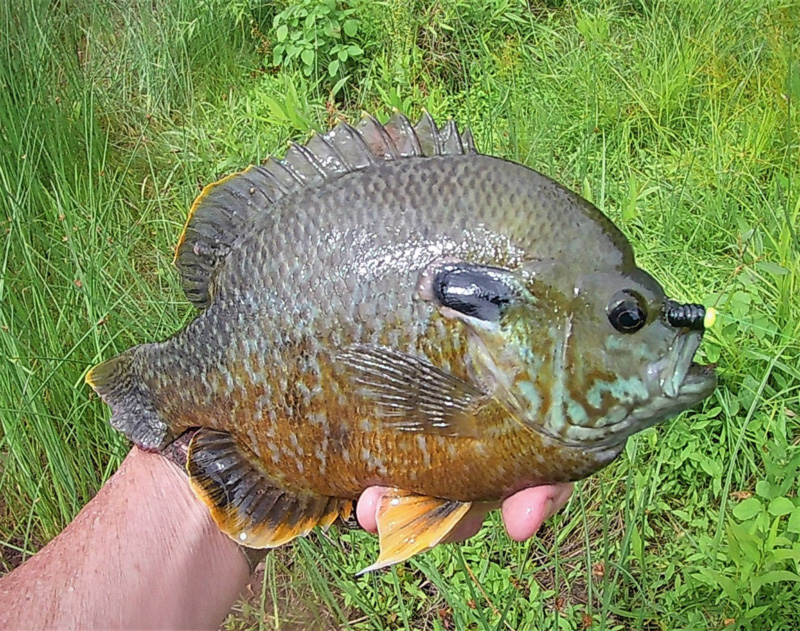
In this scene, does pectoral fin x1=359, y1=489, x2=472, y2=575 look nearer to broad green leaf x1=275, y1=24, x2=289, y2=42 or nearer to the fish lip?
the fish lip

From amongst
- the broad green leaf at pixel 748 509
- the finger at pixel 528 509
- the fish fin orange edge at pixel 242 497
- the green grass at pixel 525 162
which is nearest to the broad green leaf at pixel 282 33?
the green grass at pixel 525 162

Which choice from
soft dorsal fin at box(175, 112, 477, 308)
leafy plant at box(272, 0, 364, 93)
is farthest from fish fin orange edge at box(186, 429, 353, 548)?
leafy plant at box(272, 0, 364, 93)

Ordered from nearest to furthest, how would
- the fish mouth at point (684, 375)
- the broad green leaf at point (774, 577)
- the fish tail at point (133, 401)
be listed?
the fish mouth at point (684, 375)
the fish tail at point (133, 401)
the broad green leaf at point (774, 577)

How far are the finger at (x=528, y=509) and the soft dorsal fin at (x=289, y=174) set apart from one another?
2.07 ft

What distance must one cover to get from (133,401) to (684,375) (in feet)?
3.98

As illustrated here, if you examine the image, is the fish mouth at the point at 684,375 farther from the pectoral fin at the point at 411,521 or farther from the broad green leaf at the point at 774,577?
the broad green leaf at the point at 774,577

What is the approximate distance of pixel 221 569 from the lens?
185 centimetres

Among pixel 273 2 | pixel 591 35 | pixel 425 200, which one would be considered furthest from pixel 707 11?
pixel 425 200

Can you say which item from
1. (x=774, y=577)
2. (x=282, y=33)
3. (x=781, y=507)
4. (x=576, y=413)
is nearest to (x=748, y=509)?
(x=781, y=507)

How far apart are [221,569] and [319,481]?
21.1 inches

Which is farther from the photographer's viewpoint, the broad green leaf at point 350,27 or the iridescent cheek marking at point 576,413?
the broad green leaf at point 350,27

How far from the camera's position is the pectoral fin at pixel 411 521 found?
4.54 ft

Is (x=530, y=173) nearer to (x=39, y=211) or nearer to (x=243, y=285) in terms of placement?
(x=243, y=285)

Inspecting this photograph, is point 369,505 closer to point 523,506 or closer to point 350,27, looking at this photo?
point 523,506
